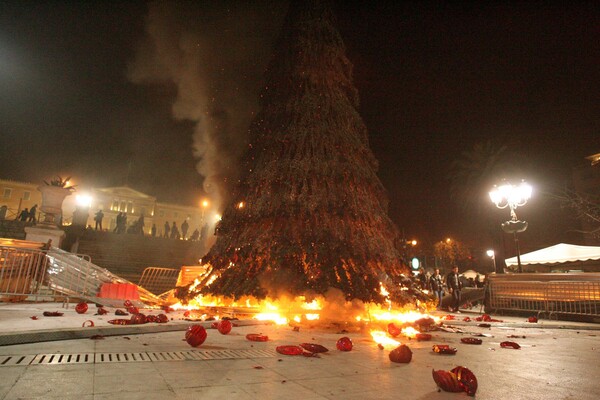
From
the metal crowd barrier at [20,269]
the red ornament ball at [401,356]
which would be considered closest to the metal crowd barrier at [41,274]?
the metal crowd barrier at [20,269]

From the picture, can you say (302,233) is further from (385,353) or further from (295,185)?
(385,353)

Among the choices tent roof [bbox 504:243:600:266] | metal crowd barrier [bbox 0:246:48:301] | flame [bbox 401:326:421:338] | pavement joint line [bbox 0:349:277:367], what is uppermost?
tent roof [bbox 504:243:600:266]

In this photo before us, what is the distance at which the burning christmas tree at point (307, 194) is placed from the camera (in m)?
7.68

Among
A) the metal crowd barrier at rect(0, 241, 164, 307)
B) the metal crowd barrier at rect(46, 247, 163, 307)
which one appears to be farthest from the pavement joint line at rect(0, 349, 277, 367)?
the metal crowd barrier at rect(46, 247, 163, 307)

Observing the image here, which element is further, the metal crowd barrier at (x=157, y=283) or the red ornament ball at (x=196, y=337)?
the metal crowd barrier at (x=157, y=283)

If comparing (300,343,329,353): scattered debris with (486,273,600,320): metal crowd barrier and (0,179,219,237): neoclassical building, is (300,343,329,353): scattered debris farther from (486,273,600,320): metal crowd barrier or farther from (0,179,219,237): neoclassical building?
(0,179,219,237): neoclassical building

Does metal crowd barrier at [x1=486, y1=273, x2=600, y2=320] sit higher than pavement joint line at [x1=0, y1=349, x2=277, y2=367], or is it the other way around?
metal crowd barrier at [x1=486, y1=273, x2=600, y2=320]

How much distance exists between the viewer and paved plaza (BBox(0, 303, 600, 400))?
8.76 feet

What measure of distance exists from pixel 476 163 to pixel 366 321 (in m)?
34.6

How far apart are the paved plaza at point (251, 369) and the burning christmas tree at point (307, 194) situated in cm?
222

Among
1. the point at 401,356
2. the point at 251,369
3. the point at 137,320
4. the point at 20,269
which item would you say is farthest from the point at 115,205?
the point at 401,356

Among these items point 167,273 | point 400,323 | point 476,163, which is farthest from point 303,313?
point 476,163

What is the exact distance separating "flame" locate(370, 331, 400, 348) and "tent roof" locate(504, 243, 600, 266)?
14648mm

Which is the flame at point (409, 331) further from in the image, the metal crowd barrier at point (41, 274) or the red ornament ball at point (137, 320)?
the metal crowd barrier at point (41, 274)
